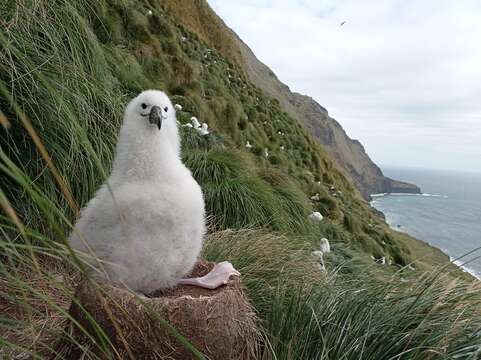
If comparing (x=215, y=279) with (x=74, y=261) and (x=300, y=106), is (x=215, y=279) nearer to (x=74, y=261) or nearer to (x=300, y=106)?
(x=74, y=261)

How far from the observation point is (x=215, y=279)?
1.99 meters

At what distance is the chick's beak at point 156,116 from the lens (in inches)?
68.9

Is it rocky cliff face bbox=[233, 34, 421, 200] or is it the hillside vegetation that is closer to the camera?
the hillside vegetation

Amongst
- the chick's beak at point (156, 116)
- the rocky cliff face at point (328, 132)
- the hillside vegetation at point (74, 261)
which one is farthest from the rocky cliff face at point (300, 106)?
the chick's beak at point (156, 116)

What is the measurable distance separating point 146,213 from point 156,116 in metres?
0.38

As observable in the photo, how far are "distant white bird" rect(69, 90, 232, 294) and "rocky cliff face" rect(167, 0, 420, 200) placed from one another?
13.6 metres

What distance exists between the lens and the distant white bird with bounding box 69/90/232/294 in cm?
167

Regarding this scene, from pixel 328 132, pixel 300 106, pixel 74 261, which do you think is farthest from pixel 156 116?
pixel 300 106

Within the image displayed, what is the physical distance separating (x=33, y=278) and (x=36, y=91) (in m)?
0.93

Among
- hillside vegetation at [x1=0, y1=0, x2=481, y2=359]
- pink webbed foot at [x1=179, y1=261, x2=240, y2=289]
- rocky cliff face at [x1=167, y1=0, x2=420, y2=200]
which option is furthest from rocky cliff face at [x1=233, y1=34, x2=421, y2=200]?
pink webbed foot at [x1=179, y1=261, x2=240, y2=289]

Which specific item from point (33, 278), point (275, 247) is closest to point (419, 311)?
point (275, 247)

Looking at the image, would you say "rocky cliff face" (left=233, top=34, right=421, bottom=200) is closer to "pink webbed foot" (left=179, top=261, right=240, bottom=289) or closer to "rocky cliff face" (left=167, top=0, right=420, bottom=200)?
"rocky cliff face" (left=167, top=0, right=420, bottom=200)

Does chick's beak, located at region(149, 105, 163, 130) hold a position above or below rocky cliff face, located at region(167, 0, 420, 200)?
below

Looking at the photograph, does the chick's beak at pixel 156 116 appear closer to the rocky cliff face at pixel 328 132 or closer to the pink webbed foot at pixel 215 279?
the pink webbed foot at pixel 215 279
